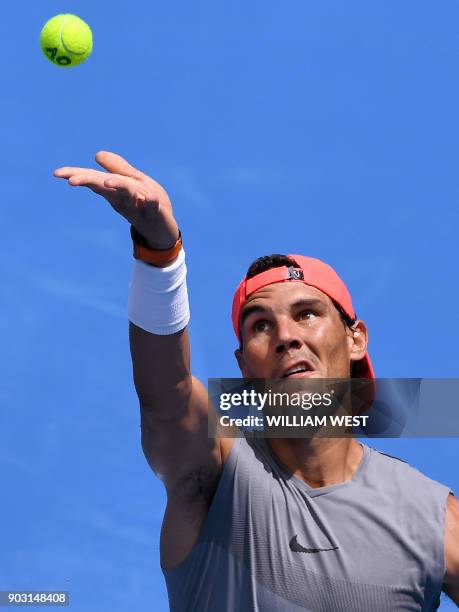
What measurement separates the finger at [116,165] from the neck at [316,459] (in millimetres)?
2493

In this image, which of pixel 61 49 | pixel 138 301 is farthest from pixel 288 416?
pixel 61 49

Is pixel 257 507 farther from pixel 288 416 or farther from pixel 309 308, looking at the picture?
pixel 309 308

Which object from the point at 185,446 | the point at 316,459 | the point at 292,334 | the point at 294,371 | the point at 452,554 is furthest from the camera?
the point at 292,334

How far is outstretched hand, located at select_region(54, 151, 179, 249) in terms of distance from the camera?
6.26 m

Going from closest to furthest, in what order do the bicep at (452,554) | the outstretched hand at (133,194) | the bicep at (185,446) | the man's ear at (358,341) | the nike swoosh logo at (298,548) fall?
1. the outstretched hand at (133,194)
2. the bicep at (185,446)
3. the nike swoosh logo at (298,548)
4. the bicep at (452,554)
5. the man's ear at (358,341)

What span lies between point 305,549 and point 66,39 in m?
5.82

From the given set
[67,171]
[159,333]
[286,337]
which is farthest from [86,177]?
[286,337]

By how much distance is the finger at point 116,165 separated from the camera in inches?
262

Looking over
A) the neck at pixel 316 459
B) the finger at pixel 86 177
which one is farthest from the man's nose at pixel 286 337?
the finger at pixel 86 177

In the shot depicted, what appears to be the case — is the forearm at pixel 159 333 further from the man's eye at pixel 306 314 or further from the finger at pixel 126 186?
the man's eye at pixel 306 314

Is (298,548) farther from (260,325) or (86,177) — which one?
(86,177)

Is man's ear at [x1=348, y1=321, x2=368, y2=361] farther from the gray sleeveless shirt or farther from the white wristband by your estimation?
the white wristband

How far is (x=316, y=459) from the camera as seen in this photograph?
316 inches

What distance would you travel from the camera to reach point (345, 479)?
805cm
